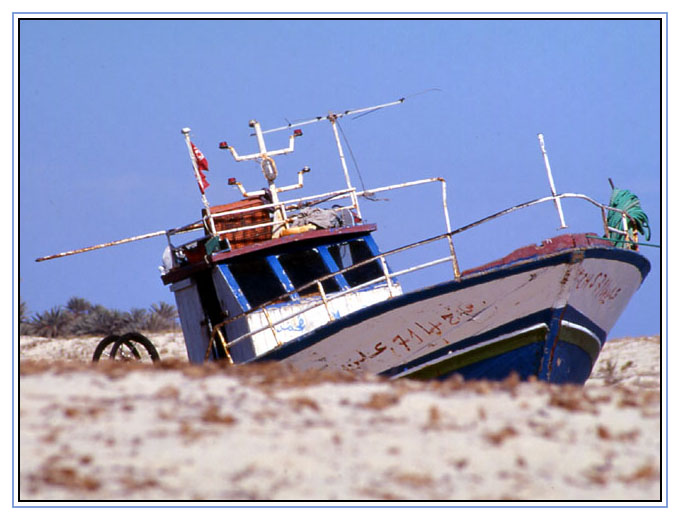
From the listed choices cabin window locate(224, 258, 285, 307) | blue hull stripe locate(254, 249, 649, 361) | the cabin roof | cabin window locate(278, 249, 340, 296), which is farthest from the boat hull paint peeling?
the cabin roof

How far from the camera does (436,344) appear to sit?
42.3 feet

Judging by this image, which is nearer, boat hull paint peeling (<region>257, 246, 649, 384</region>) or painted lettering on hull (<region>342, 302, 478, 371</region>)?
boat hull paint peeling (<region>257, 246, 649, 384</region>)

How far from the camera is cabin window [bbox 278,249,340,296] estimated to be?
570 inches

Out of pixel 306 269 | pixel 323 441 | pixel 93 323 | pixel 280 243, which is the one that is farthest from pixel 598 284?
pixel 93 323

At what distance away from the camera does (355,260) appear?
49.8 feet

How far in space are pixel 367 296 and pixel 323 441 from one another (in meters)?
7.61

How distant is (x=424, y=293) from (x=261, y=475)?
6.26 metres

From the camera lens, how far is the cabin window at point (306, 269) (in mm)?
14484

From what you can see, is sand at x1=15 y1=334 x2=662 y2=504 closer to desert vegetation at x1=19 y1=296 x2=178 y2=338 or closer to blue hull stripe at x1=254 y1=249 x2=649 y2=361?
blue hull stripe at x1=254 y1=249 x2=649 y2=361

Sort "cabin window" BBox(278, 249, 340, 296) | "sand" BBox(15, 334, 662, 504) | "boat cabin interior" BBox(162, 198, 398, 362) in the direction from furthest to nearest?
"cabin window" BBox(278, 249, 340, 296) → "boat cabin interior" BBox(162, 198, 398, 362) → "sand" BBox(15, 334, 662, 504)

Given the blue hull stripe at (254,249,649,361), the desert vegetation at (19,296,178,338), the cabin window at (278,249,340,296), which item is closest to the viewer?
the blue hull stripe at (254,249,649,361)

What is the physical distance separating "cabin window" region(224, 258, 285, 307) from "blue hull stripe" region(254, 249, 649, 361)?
125 centimetres

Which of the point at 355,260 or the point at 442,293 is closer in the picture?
the point at 442,293

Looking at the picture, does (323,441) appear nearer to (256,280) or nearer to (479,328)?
(479,328)
